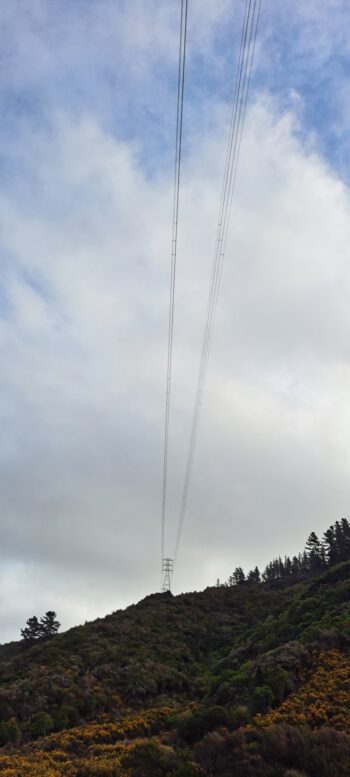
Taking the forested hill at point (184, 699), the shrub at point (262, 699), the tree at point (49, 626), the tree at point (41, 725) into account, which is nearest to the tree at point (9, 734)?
the forested hill at point (184, 699)


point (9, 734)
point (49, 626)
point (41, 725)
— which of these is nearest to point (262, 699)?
point (41, 725)

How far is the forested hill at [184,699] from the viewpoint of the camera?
15844mm

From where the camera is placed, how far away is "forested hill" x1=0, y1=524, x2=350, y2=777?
52.0 ft

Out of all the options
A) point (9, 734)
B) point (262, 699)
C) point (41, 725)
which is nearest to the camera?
point (262, 699)

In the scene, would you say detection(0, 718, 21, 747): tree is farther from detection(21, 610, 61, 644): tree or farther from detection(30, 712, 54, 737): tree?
detection(21, 610, 61, 644): tree

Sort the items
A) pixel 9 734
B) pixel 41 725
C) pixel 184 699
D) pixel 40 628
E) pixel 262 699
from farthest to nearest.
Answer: pixel 40 628
pixel 184 699
pixel 41 725
pixel 9 734
pixel 262 699

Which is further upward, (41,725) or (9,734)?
(41,725)

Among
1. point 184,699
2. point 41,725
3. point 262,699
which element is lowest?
point 184,699

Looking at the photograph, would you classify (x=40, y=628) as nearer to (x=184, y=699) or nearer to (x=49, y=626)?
(x=49, y=626)

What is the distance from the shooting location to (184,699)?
34.5 metres

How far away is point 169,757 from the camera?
54.4 ft

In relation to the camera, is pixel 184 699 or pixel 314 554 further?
pixel 314 554

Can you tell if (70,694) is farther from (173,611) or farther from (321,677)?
(173,611)

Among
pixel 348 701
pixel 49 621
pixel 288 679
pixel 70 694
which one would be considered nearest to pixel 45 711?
pixel 70 694
